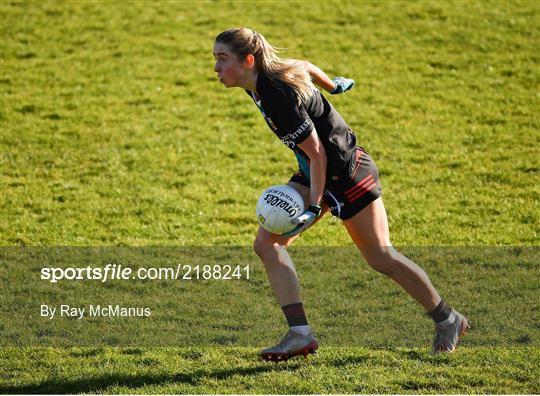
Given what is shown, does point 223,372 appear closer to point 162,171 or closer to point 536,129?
point 162,171

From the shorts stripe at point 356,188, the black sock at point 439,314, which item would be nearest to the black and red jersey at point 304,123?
the shorts stripe at point 356,188

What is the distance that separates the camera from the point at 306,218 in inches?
225

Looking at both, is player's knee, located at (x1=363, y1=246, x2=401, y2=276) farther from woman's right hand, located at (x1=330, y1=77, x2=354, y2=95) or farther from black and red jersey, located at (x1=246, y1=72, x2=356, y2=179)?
woman's right hand, located at (x1=330, y1=77, x2=354, y2=95)

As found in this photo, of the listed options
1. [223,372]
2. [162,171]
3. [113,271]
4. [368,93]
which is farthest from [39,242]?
[368,93]

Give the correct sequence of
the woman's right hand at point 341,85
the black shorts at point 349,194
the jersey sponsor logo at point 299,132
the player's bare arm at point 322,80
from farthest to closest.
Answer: the woman's right hand at point 341,85 → the player's bare arm at point 322,80 → the black shorts at point 349,194 → the jersey sponsor logo at point 299,132

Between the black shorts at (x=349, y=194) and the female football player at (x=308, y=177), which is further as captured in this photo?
the black shorts at (x=349, y=194)

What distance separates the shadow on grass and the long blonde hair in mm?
1721

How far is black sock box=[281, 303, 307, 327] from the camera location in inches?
238

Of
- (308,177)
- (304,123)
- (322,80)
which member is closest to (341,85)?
(322,80)

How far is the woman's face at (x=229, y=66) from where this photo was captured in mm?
5848

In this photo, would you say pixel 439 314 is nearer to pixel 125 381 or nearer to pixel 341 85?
pixel 341 85

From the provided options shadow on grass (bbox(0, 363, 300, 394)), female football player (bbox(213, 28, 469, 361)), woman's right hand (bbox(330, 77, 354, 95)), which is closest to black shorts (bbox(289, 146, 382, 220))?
female football player (bbox(213, 28, 469, 361))

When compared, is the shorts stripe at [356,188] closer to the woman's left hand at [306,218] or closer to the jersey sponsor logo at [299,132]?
the woman's left hand at [306,218]

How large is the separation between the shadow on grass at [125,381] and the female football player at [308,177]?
0.68ft
